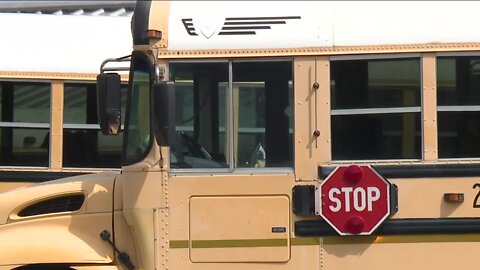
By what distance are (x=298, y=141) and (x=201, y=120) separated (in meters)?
0.57

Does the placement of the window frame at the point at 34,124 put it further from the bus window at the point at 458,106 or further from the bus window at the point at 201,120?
the bus window at the point at 458,106

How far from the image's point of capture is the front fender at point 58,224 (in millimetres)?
4320

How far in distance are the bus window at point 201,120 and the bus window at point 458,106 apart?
1218 millimetres

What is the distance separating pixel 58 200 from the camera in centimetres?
462

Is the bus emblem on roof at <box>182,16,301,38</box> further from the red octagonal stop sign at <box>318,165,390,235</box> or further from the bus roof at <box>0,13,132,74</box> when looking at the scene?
the bus roof at <box>0,13,132,74</box>

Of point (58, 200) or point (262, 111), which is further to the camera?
point (58, 200)

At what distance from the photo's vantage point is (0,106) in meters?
6.62

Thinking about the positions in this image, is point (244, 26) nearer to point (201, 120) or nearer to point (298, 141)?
point (201, 120)

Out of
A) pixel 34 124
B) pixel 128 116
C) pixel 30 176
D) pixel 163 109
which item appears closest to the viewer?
pixel 163 109

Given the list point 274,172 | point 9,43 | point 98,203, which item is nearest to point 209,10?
point 274,172

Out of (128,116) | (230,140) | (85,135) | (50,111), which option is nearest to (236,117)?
(230,140)

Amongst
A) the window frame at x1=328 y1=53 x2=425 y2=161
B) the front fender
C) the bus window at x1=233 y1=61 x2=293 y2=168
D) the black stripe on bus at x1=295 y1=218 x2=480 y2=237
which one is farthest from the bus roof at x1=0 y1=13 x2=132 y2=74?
the black stripe on bus at x1=295 y1=218 x2=480 y2=237

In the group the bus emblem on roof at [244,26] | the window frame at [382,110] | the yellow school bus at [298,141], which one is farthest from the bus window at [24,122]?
the window frame at [382,110]

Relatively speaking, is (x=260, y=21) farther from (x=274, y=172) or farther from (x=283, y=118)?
(x=274, y=172)
